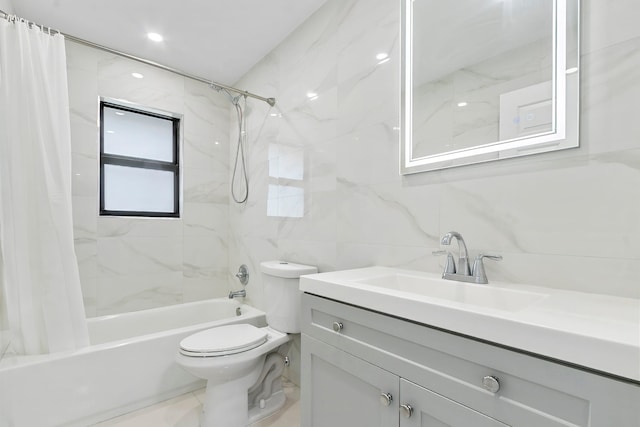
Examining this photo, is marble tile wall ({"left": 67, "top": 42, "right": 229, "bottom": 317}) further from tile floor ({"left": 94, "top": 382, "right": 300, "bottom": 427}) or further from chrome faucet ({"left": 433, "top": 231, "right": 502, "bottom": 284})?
chrome faucet ({"left": 433, "top": 231, "right": 502, "bottom": 284})

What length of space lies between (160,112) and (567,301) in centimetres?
307

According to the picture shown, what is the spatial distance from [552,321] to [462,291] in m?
0.46

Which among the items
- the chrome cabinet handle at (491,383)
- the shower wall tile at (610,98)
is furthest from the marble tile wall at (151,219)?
the shower wall tile at (610,98)

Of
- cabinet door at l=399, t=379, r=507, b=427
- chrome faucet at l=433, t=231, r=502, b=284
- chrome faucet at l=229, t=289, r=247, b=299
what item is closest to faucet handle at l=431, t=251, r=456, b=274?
chrome faucet at l=433, t=231, r=502, b=284

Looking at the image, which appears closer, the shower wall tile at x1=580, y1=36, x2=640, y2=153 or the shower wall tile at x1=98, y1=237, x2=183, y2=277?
the shower wall tile at x1=580, y1=36, x2=640, y2=153

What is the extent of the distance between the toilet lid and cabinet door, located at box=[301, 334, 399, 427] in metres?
0.50

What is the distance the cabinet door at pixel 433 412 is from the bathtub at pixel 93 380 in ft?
5.07

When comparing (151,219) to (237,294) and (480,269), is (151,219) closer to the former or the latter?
(237,294)

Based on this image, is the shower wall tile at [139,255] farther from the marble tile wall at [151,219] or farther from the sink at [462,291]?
the sink at [462,291]

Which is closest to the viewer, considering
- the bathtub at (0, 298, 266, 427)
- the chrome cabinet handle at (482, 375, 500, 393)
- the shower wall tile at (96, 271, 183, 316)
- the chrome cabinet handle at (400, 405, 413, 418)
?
the chrome cabinet handle at (482, 375, 500, 393)

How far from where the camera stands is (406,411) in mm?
847

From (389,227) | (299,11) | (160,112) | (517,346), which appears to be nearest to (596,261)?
(517,346)

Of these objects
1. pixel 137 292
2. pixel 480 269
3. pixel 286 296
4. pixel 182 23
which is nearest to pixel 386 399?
pixel 480 269

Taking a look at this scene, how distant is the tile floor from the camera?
1.67 m
